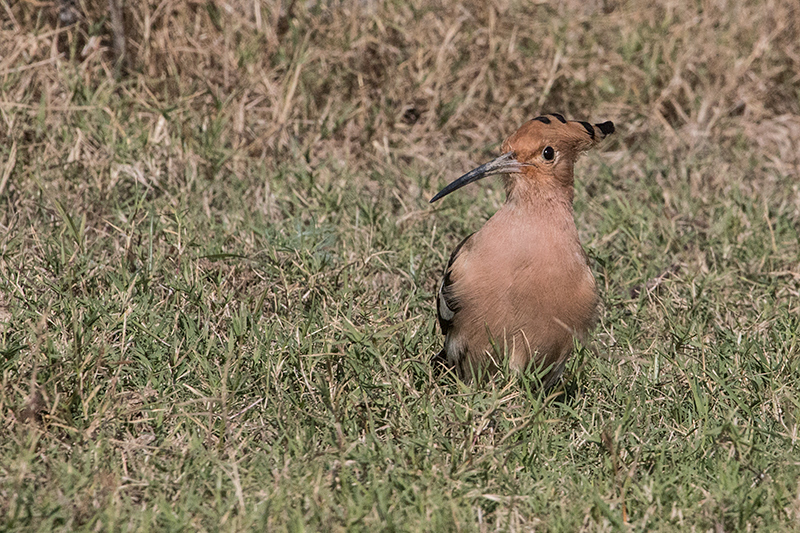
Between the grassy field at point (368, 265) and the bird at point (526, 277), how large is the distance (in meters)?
0.12

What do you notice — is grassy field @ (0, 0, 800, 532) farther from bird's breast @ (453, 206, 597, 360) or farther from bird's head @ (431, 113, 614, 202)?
bird's head @ (431, 113, 614, 202)

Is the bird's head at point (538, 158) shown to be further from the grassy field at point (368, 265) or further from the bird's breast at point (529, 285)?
the grassy field at point (368, 265)

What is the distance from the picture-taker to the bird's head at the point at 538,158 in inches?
146

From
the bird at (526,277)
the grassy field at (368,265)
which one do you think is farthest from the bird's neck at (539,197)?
the grassy field at (368,265)

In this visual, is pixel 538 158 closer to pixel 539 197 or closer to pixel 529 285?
pixel 539 197

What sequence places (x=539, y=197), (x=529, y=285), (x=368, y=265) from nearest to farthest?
(x=529, y=285)
(x=539, y=197)
(x=368, y=265)

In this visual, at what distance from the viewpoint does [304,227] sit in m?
4.69

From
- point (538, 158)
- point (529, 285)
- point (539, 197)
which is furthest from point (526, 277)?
point (538, 158)

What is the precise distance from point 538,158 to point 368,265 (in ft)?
3.16

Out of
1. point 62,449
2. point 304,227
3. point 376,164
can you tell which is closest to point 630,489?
point 62,449

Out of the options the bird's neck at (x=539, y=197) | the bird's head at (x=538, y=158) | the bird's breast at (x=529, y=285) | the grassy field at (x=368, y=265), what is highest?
the bird's head at (x=538, y=158)

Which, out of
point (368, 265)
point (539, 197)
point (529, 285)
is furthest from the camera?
point (368, 265)

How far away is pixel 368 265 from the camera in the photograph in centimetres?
435

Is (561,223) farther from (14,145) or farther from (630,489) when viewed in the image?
(14,145)
